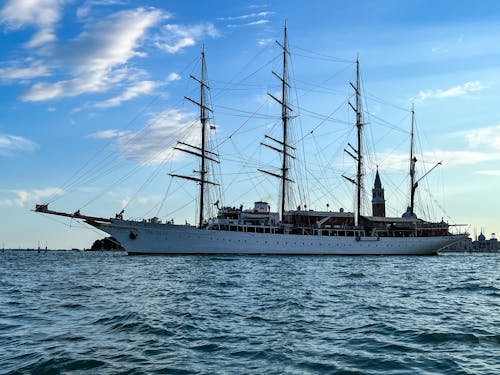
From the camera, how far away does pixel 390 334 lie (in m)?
10.7

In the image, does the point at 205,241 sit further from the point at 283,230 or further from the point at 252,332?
the point at 252,332

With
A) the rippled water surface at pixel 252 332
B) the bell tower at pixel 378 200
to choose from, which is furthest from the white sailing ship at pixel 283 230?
the rippled water surface at pixel 252 332

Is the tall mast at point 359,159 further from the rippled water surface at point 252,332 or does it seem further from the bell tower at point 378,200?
the rippled water surface at point 252,332

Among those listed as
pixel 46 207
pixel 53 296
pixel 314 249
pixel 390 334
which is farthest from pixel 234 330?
pixel 314 249

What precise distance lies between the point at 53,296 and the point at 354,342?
1408 cm

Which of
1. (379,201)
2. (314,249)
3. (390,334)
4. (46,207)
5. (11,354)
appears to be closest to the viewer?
(11,354)

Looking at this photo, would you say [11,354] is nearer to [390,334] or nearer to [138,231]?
[390,334]

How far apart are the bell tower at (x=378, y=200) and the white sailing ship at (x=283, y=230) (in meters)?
20.2

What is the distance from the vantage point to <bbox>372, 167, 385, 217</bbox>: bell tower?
107875 mm

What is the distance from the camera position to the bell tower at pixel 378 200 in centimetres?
10788

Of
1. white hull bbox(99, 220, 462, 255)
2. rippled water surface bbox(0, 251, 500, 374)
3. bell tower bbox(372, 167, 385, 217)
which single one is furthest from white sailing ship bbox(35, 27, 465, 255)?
rippled water surface bbox(0, 251, 500, 374)

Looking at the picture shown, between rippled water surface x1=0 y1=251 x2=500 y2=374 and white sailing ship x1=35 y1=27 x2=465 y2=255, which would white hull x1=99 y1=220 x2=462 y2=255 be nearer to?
white sailing ship x1=35 y1=27 x2=465 y2=255

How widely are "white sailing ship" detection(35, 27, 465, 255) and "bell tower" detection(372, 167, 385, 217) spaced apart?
20.2m

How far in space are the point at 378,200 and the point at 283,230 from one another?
4949 centimetres
